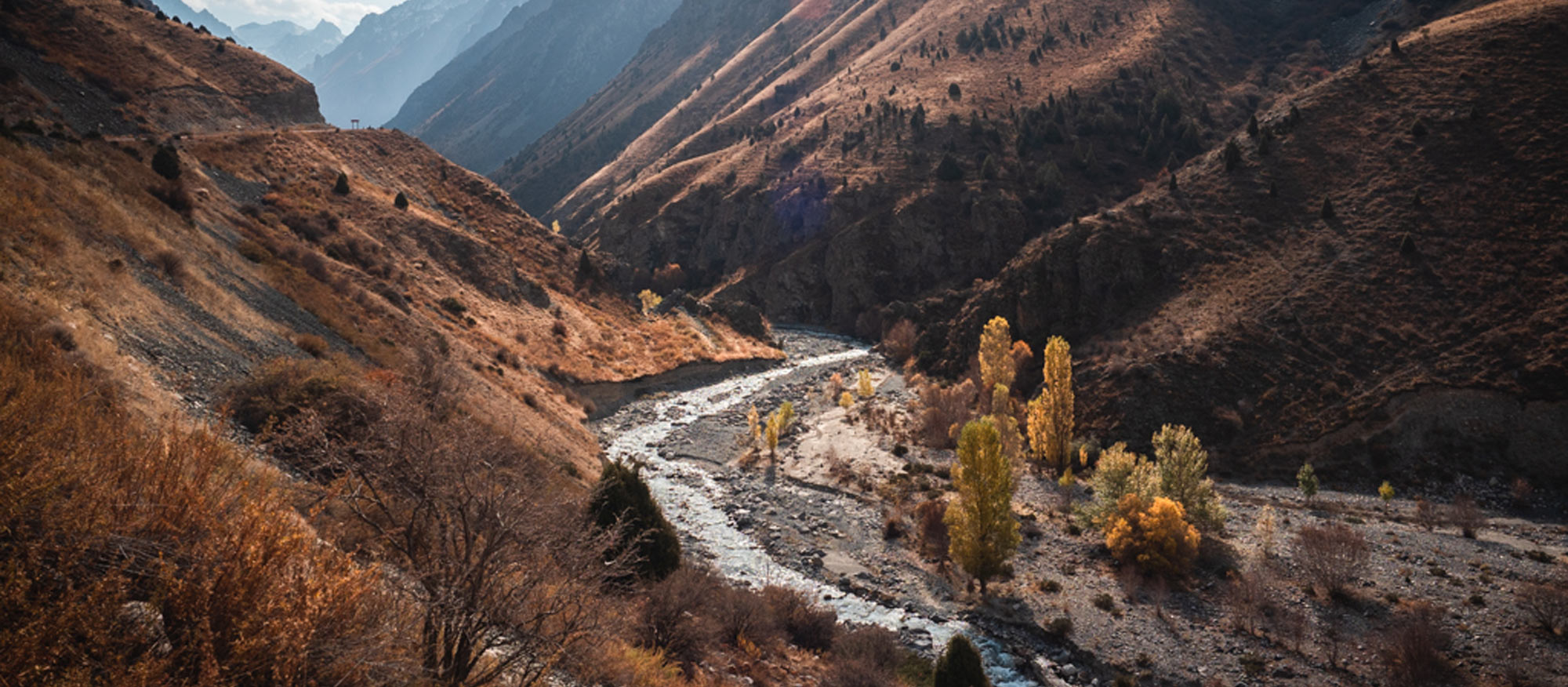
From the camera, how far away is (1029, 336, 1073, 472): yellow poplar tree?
1384 inches

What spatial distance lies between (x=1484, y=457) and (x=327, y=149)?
74766 mm

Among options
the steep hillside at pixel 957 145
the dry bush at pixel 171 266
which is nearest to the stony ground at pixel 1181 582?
the dry bush at pixel 171 266

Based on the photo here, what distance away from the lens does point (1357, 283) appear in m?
39.6

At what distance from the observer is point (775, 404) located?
2008 inches

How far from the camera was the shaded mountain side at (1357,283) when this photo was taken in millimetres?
32062

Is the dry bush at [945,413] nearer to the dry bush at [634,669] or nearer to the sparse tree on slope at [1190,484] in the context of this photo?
the sparse tree on slope at [1190,484]

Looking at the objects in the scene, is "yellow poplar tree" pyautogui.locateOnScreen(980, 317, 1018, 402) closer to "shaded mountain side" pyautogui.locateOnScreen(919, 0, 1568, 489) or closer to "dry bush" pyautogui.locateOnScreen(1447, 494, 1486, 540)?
"shaded mountain side" pyautogui.locateOnScreen(919, 0, 1568, 489)

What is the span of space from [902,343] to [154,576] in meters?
62.4

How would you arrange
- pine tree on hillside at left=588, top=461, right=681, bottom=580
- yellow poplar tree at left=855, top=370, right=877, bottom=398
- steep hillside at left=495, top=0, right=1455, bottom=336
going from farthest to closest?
steep hillside at left=495, top=0, right=1455, bottom=336
yellow poplar tree at left=855, top=370, right=877, bottom=398
pine tree on hillside at left=588, top=461, right=681, bottom=580

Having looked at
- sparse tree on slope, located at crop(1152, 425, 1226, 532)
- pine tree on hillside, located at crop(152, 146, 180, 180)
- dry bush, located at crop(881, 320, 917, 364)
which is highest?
dry bush, located at crop(881, 320, 917, 364)

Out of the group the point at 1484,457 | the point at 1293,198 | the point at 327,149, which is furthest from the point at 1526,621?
the point at 327,149

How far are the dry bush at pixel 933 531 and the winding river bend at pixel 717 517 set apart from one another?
4769mm

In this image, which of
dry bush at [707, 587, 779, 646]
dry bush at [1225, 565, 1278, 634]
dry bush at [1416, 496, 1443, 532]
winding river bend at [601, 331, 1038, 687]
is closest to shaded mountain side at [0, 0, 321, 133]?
winding river bend at [601, 331, 1038, 687]

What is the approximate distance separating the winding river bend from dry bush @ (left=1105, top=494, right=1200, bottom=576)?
24.5ft
